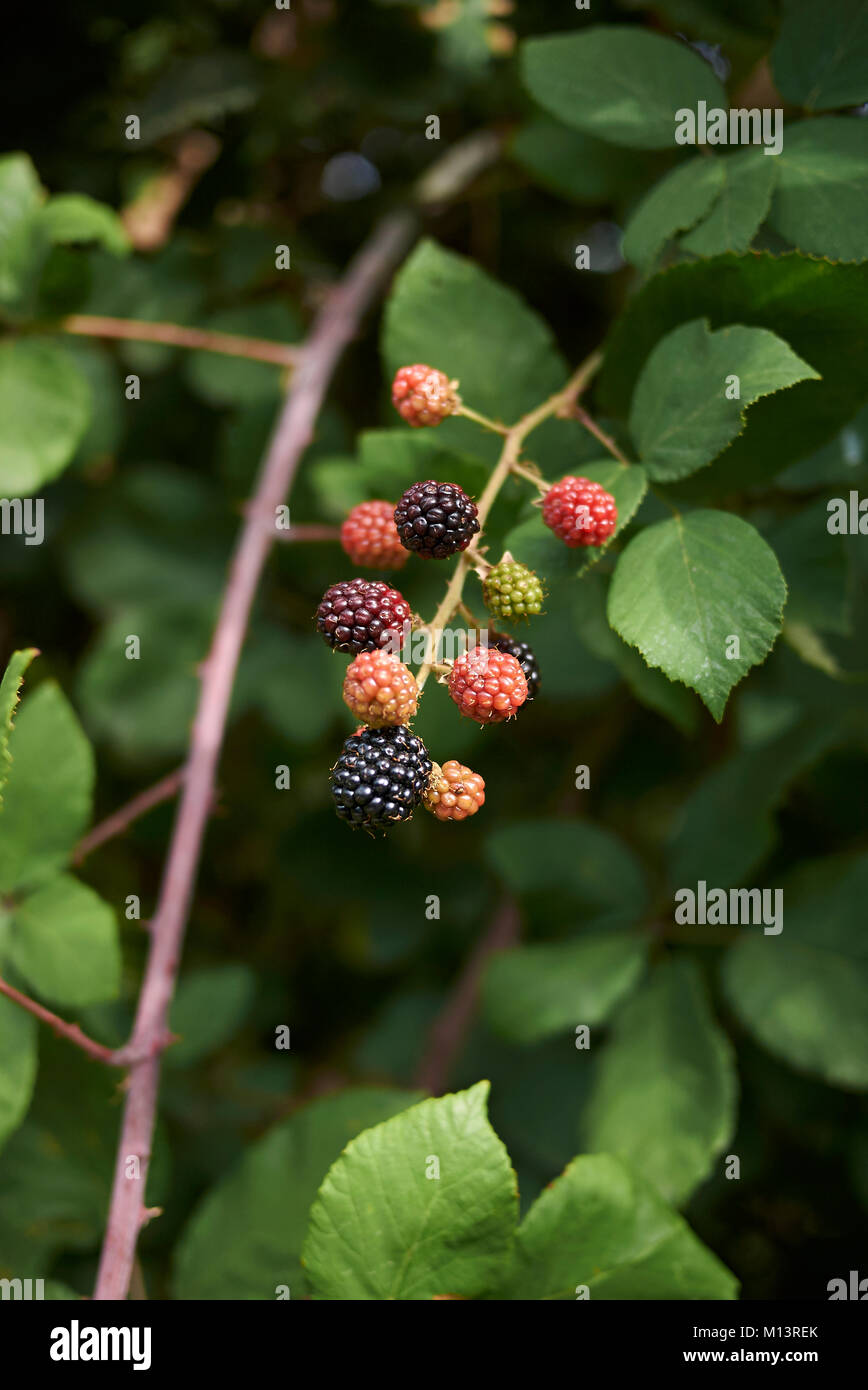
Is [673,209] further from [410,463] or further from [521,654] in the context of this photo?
[521,654]

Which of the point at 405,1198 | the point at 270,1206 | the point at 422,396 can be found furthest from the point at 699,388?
the point at 270,1206

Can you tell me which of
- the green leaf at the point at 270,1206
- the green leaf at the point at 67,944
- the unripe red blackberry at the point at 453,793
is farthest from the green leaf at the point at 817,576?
the green leaf at the point at 67,944

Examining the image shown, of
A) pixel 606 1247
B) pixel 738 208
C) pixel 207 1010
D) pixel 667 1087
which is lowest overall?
pixel 606 1247

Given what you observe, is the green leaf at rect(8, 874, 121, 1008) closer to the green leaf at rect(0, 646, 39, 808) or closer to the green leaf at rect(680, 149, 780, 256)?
the green leaf at rect(0, 646, 39, 808)

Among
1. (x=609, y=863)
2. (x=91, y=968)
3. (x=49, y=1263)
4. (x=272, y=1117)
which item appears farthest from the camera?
(x=272, y=1117)

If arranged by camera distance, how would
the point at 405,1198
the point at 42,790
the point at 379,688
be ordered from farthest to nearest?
1. the point at 42,790
2. the point at 405,1198
3. the point at 379,688

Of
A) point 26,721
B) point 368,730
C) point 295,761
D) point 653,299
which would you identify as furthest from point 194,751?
point 653,299
